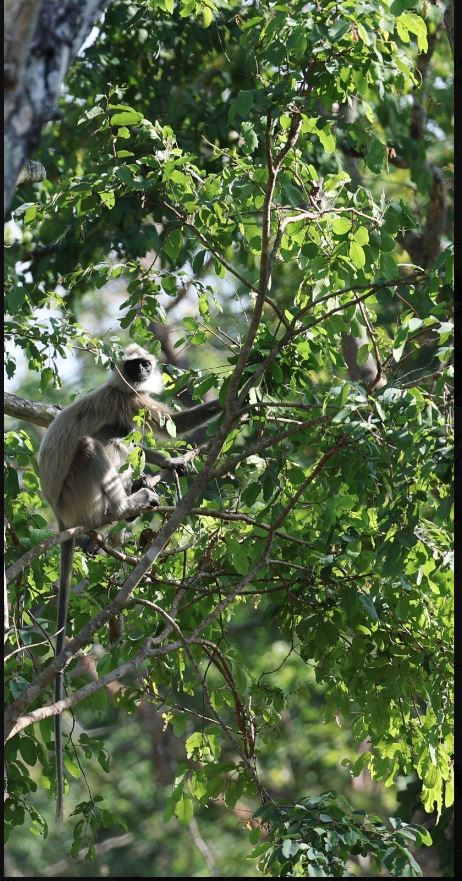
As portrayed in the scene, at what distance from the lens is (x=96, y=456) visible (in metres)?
5.44

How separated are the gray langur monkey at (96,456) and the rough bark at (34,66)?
3.20m

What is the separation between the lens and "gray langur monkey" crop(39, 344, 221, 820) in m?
5.27

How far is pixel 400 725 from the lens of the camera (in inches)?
166

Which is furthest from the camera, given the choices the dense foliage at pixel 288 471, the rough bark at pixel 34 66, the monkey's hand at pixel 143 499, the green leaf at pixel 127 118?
the monkey's hand at pixel 143 499

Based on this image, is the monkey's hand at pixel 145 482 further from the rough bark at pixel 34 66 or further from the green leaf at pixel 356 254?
the rough bark at pixel 34 66

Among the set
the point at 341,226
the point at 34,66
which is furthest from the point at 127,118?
the point at 34,66

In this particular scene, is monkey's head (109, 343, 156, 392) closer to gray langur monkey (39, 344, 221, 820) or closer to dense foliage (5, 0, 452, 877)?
gray langur monkey (39, 344, 221, 820)

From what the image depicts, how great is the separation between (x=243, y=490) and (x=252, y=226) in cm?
105

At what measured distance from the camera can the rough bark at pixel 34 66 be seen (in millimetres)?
1887

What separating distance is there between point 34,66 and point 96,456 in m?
3.58

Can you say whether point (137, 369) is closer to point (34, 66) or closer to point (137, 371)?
point (137, 371)

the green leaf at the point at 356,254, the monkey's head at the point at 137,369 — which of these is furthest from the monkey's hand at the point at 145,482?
the green leaf at the point at 356,254

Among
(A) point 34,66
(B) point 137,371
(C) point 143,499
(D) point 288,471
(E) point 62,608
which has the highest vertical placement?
(B) point 137,371

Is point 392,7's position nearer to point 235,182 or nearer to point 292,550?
point 235,182
